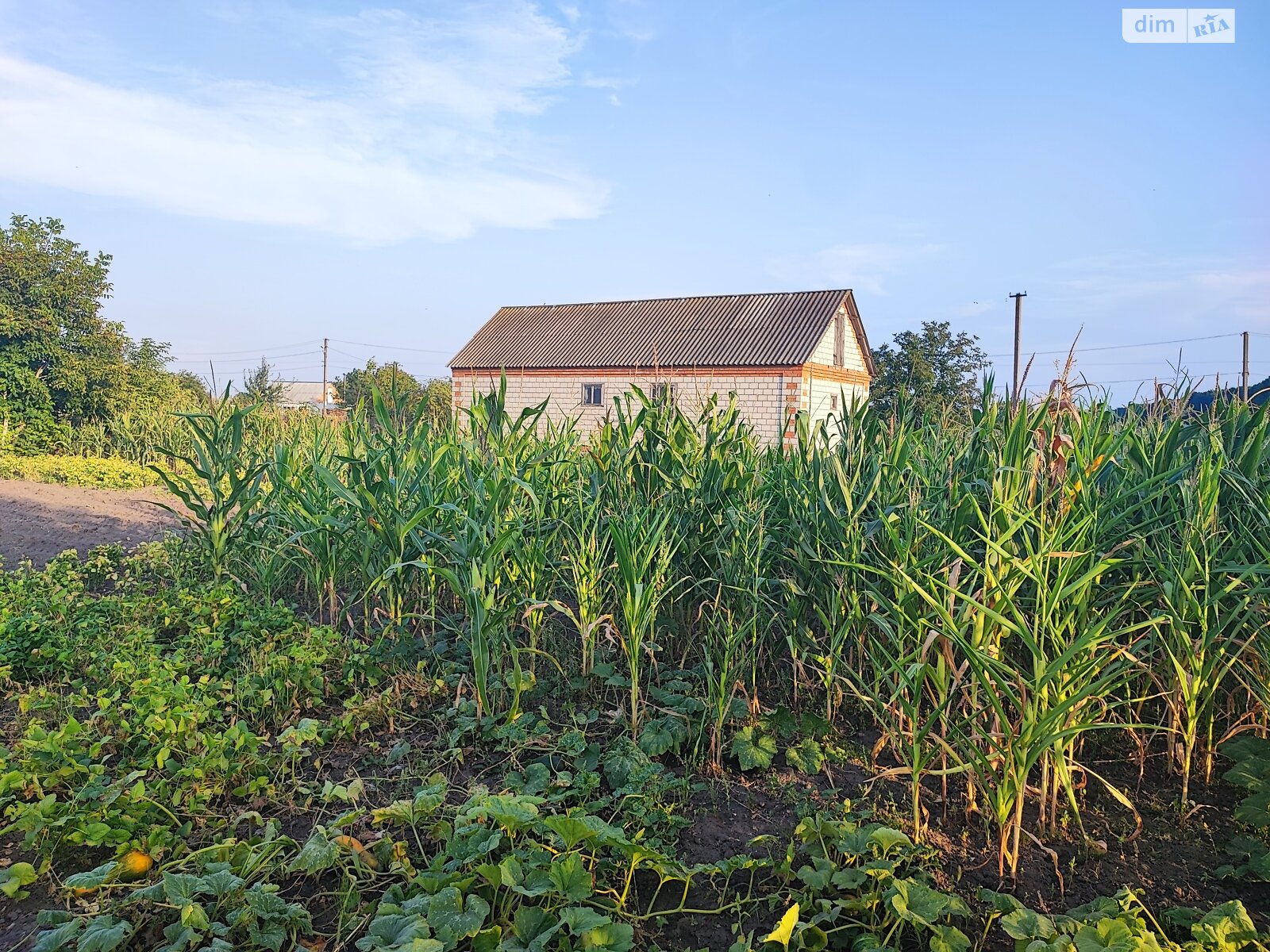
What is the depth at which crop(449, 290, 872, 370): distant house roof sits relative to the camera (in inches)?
807

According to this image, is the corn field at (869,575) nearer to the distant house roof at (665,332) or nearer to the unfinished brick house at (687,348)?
the unfinished brick house at (687,348)

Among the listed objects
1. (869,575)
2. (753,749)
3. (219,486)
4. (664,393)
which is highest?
(664,393)

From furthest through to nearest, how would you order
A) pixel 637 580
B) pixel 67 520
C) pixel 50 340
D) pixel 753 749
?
pixel 50 340 → pixel 67 520 → pixel 637 580 → pixel 753 749

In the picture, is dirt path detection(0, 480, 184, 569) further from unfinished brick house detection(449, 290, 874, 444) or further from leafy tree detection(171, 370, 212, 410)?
unfinished brick house detection(449, 290, 874, 444)

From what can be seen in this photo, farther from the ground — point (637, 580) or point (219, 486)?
point (219, 486)

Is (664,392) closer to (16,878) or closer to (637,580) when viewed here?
(637,580)

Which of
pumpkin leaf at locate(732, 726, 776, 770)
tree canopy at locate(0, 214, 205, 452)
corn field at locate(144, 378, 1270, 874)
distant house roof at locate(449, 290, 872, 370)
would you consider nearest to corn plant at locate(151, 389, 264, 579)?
corn field at locate(144, 378, 1270, 874)

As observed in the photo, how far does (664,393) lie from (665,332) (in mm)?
19056

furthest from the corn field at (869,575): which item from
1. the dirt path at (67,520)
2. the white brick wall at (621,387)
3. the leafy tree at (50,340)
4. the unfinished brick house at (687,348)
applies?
the unfinished brick house at (687,348)

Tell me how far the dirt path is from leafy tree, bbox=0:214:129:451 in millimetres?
3687

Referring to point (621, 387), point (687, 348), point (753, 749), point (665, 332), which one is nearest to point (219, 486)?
point (753, 749)

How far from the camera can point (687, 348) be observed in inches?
849

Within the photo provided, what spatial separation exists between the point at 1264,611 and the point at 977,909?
126cm

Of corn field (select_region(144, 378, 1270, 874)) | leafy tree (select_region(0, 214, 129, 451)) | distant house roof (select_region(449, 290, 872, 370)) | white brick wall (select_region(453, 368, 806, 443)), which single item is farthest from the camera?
distant house roof (select_region(449, 290, 872, 370))
